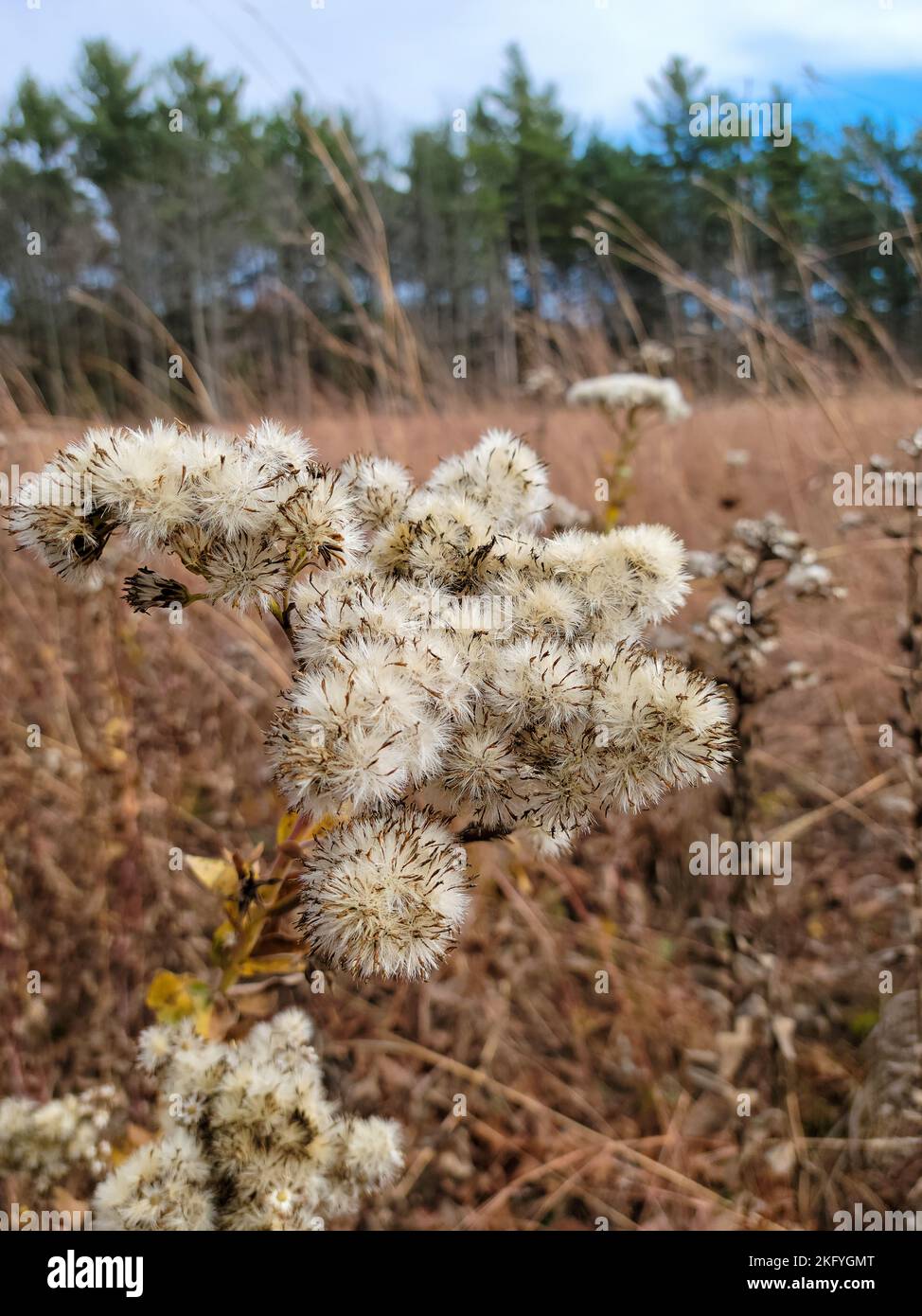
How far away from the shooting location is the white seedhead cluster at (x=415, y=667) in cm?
76

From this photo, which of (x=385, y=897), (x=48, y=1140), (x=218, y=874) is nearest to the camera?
(x=385, y=897)

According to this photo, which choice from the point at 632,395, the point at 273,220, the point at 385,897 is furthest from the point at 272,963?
the point at 273,220

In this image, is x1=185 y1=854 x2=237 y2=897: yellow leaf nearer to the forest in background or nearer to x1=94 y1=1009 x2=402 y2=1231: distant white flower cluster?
x1=94 y1=1009 x2=402 y2=1231: distant white flower cluster

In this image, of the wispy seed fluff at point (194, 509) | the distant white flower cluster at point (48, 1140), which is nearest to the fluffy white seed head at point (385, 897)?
the wispy seed fluff at point (194, 509)

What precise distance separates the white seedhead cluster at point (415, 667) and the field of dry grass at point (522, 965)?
83 cm

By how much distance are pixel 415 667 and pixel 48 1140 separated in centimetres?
121

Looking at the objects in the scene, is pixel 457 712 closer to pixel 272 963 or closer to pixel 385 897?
pixel 385 897

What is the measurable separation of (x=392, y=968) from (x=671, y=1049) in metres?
1.66

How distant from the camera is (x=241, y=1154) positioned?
3.41ft

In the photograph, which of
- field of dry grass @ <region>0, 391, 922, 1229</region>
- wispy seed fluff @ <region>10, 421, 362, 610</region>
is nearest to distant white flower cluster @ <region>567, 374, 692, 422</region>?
field of dry grass @ <region>0, 391, 922, 1229</region>

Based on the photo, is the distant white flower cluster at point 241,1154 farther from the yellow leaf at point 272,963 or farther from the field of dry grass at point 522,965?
the field of dry grass at point 522,965

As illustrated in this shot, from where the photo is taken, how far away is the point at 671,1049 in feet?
7.06
